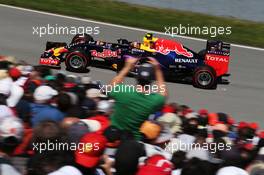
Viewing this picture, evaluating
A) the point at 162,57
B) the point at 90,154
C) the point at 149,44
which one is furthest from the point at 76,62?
the point at 90,154

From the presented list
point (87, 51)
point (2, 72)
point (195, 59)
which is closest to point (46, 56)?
point (87, 51)

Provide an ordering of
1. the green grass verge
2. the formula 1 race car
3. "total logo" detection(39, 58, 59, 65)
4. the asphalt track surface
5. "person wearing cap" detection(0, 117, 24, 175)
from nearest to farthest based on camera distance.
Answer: "person wearing cap" detection(0, 117, 24, 175) < the asphalt track surface < the formula 1 race car < "total logo" detection(39, 58, 59, 65) < the green grass verge

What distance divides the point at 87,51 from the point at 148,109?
8674 mm

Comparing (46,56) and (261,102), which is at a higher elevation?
(46,56)

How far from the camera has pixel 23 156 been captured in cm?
607

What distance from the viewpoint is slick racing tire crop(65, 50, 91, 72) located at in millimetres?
15048

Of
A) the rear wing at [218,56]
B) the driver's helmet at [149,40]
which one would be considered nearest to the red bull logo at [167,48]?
the driver's helmet at [149,40]

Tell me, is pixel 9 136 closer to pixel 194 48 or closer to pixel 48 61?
pixel 48 61

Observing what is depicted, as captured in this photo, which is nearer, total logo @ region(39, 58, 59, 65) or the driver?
the driver

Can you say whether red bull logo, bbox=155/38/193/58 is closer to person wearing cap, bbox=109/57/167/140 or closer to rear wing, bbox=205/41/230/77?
rear wing, bbox=205/41/230/77

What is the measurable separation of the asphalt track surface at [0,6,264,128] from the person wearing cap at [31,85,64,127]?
7014mm

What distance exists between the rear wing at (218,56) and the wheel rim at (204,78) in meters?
0.26

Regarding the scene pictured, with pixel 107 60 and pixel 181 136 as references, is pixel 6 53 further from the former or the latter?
pixel 181 136

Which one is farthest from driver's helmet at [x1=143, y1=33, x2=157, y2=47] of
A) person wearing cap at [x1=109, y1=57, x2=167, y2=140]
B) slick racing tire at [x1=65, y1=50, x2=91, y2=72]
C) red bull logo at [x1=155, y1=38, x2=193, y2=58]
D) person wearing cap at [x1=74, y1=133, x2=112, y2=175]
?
person wearing cap at [x1=74, y1=133, x2=112, y2=175]
